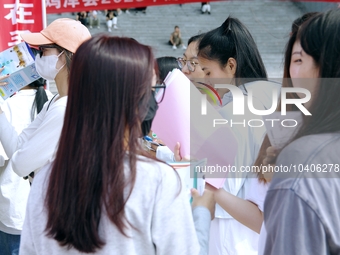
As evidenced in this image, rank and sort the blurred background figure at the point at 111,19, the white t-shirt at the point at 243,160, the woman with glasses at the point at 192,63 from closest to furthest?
the white t-shirt at the point at 243,160 < the woman with glasses at the point at 192,63 < the blurred background figure at the point at 111,19

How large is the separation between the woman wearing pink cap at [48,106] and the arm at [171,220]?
867mm

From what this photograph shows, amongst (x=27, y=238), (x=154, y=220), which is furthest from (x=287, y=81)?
(x=27, y=238)

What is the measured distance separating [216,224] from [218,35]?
854 millimetres

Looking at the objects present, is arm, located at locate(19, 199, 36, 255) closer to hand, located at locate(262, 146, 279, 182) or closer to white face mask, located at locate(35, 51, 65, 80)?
hand, located at locate(262, 146, 279, 182)

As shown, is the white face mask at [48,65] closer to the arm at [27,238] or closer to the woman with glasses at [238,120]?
the woman with glasses at [238,120]

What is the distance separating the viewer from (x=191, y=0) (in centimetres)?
571

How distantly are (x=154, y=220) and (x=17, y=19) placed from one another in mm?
2794

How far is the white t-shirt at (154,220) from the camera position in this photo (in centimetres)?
117

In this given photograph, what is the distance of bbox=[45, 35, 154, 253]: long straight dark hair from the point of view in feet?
3.80

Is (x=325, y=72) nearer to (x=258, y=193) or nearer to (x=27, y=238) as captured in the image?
(x=258, y=193)

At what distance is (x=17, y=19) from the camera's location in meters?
3.56

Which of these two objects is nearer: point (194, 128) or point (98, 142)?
point (98, 142)

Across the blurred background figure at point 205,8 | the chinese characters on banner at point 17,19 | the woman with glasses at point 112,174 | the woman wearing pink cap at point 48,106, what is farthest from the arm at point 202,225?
the blurred background figure at point 205,8

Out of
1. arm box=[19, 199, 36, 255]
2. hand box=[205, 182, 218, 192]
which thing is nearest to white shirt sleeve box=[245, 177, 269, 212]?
hand box=[205, 182, 218, 192]
